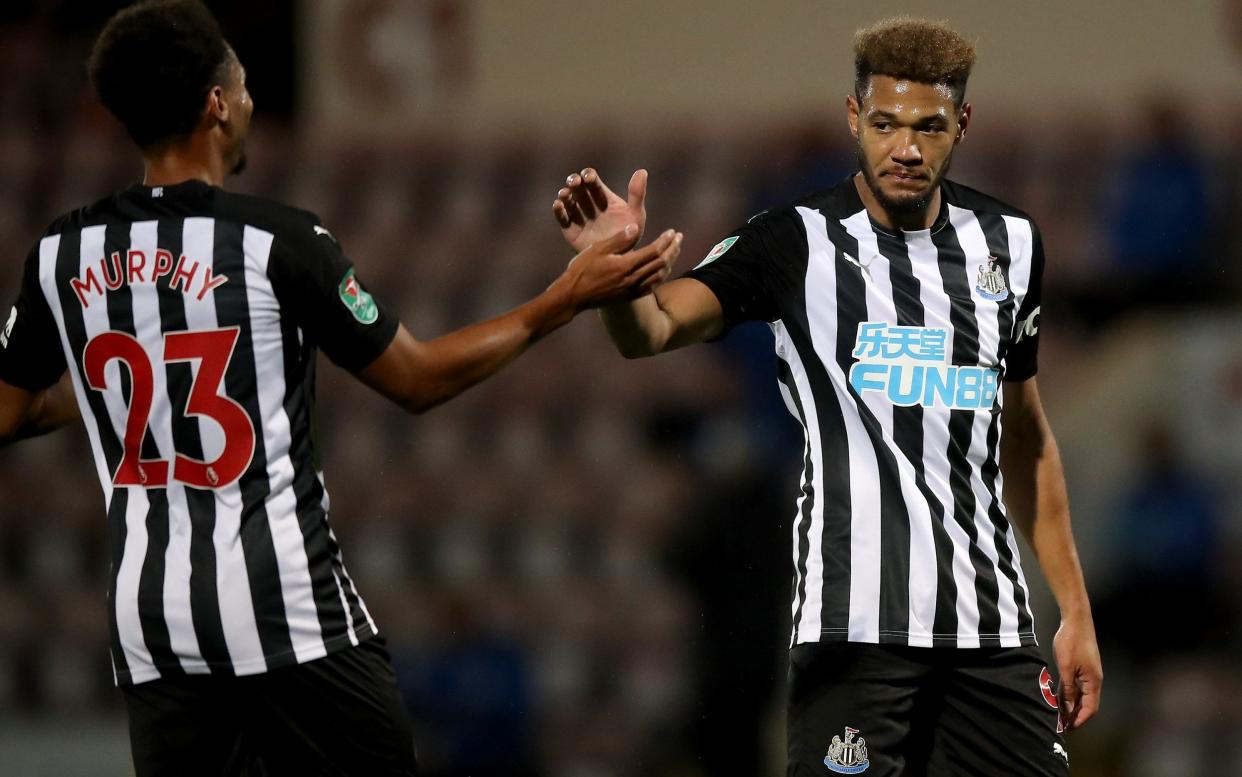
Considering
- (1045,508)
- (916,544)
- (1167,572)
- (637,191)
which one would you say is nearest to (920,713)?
(916,544)

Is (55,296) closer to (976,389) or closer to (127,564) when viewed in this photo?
(127,564)

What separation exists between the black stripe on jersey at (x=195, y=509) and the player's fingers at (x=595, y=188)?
71 cm

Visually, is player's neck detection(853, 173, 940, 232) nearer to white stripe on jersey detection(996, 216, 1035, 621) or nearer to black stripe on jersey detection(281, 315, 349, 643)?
white stripe on jersey detection(996, 216, 1035, 621)

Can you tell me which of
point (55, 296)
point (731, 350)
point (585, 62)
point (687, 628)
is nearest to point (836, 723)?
point (55, 296)

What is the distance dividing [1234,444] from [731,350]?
2120mm

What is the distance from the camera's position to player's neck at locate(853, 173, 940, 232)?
304cm

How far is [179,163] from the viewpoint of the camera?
9.15 ft

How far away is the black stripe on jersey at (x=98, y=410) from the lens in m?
2.72

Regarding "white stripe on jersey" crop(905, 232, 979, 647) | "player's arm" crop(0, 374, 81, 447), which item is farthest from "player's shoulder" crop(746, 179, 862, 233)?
"player's arm" crop(0, 374, 81, 447)

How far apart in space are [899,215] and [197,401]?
1.32 meters

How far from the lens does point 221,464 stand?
266 cm

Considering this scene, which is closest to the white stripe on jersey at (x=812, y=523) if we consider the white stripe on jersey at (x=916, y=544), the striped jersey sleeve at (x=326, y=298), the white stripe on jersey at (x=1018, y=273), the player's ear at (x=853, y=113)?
the white stripe on jersey at (x=916, y=544)

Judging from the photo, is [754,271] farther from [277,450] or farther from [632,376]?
[632,376]

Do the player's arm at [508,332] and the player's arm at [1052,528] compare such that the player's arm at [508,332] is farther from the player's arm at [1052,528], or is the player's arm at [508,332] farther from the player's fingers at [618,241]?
the player's arm at [1052,528]
